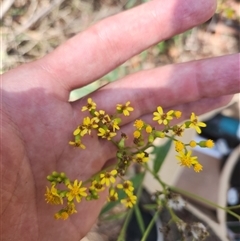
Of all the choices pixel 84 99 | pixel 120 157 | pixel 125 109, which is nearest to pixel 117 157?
pixel 120 157

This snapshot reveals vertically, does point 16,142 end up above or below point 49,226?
above

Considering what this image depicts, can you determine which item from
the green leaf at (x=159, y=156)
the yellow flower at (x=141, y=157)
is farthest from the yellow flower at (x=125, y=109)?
the green leaf at (x=159, y=156)

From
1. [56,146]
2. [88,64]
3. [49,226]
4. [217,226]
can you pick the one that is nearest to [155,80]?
[88,64]

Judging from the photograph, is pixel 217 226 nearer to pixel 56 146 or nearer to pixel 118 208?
pixel 118 208

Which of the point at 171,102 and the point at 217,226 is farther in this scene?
the point at 217,226

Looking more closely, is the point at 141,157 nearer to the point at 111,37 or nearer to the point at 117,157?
the point at 117,157

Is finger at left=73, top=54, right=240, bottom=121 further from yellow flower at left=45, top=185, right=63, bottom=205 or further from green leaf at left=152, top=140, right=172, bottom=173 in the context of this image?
yellow flower at left=45, top=185, right=63, bottom=205

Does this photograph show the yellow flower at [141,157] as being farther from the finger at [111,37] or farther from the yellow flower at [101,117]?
the finger at [111,37]
